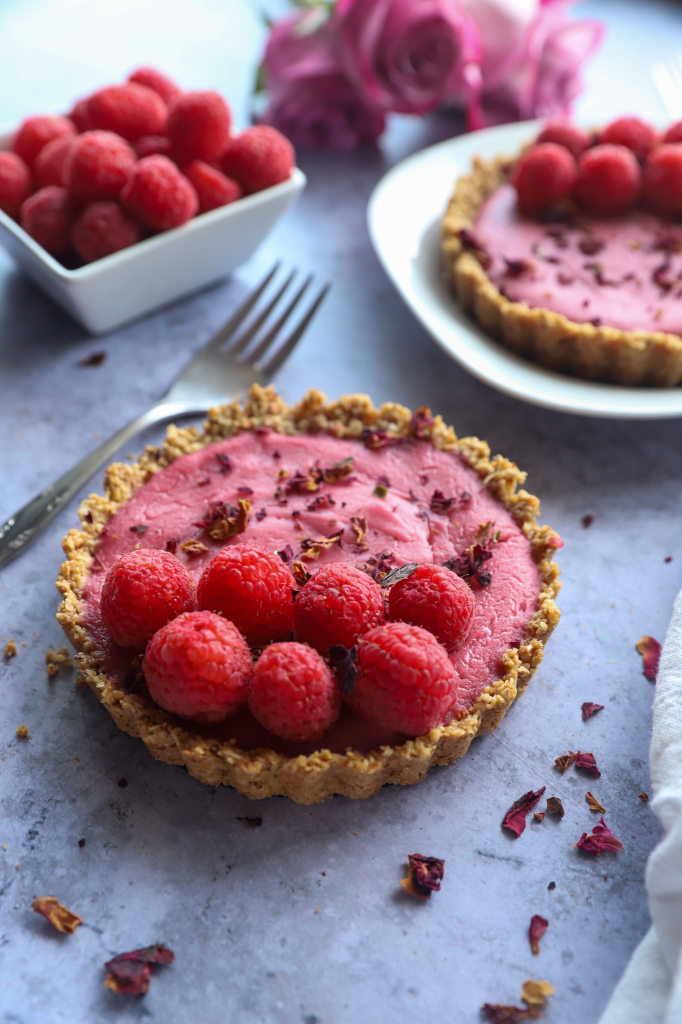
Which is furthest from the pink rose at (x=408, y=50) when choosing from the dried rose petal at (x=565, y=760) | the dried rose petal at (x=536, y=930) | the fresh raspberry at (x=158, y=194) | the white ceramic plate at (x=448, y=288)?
the dried rose petal at (x=536, y=930)

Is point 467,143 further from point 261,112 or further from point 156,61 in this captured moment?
point 156,61

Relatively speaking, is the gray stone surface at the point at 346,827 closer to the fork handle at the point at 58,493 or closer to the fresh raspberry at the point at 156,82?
the fork handle at the point at 58,493

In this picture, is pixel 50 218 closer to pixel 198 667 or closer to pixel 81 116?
pixel 81 116

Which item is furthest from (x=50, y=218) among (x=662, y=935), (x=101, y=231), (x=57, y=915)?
(x=662, y=935)

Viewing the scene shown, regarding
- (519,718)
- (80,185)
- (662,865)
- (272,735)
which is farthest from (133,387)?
(662,865)

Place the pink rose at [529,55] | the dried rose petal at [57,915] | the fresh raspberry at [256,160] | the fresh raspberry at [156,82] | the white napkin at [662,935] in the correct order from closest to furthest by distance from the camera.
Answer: the white napkin at [662,935]
the dried rose petal at [57,915]
the fresh raspberry at [256,160]
the fresh raspberry at [156,82]
the pink rose at [529,55]

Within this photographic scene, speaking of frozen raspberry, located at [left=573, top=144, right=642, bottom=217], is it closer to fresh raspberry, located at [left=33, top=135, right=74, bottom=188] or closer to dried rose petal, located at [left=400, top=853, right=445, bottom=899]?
fresh raspberry, located at [left=33, top=135, right=74, bottom=188]
